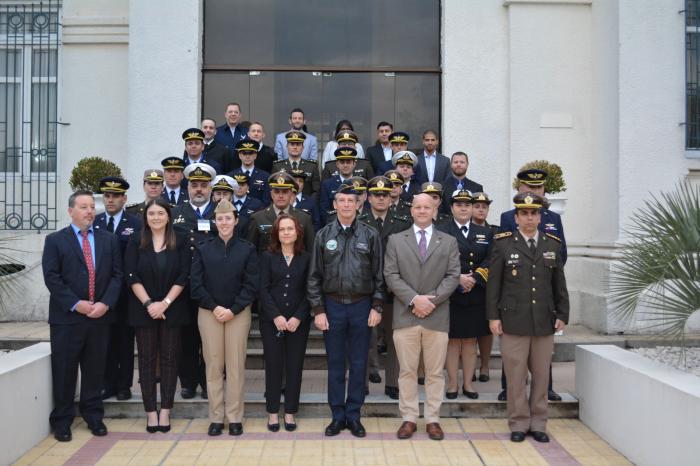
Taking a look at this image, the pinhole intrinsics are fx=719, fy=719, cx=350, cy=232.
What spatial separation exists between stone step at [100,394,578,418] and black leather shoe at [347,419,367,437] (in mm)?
497

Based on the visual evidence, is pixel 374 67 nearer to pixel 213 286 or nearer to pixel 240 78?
pixel 240 78

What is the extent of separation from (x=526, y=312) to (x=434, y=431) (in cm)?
126

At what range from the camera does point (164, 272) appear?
6.25 meters

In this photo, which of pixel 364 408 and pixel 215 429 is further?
pixel 364 408

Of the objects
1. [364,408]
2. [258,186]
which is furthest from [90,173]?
[364,408]

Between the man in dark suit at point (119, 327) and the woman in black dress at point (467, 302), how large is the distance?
304 cm

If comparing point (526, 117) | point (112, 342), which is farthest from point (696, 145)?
point (112, 342)

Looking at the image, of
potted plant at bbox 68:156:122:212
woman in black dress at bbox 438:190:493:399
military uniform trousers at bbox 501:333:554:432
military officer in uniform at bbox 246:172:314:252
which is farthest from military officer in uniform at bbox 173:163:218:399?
potted plant at bbox 68:156:122:212

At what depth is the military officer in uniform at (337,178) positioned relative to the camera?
27.2 ft

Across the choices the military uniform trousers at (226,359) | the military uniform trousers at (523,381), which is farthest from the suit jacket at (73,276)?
the military uniform trousers at (523,381)

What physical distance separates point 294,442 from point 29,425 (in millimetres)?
2115

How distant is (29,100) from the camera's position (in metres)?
11.4

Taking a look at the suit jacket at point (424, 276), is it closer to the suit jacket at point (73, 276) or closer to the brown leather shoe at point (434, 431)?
the brown leather shoe at point (434, 431)

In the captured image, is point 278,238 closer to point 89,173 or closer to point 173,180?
point 173,180
